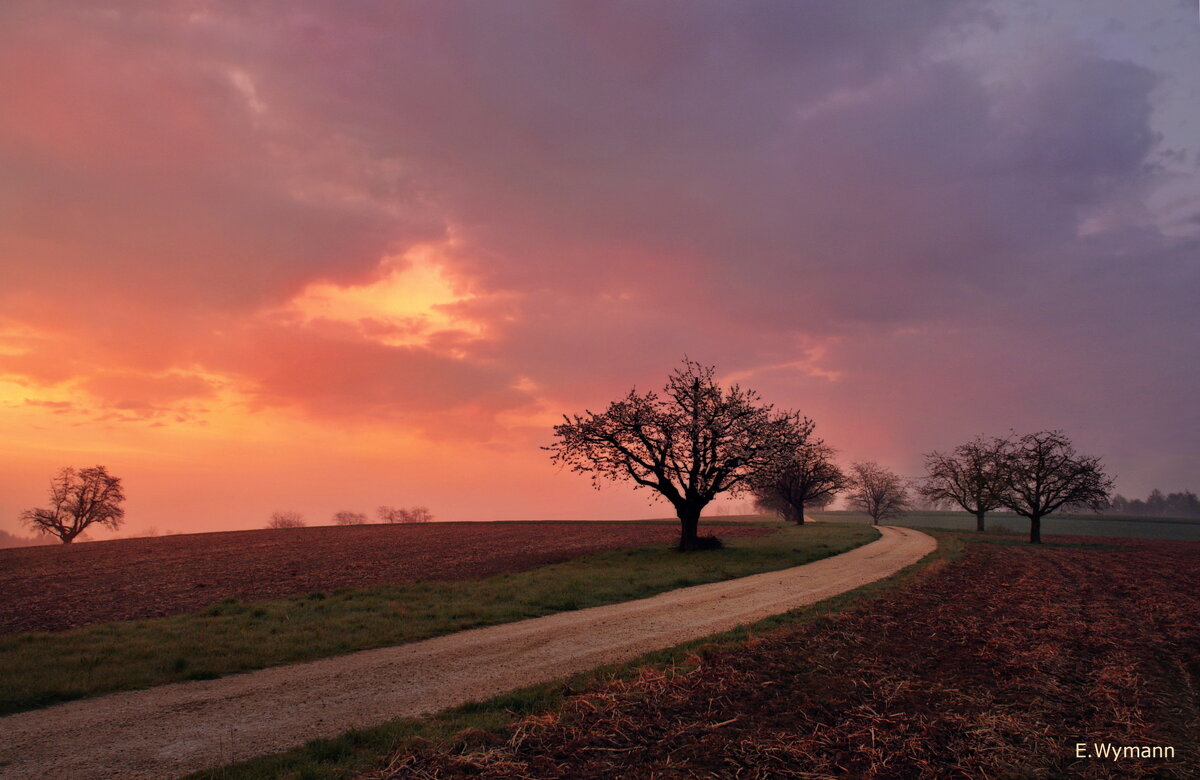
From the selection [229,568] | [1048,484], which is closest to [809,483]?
[1048,484]

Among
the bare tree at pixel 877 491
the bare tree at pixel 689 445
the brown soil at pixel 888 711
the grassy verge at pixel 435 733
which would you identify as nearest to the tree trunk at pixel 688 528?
the bare tree at pixel 689 445

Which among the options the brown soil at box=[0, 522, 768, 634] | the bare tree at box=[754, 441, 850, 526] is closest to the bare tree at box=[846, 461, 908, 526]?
the bare tree at box=[754, 441, 850, 526]

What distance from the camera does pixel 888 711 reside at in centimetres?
862

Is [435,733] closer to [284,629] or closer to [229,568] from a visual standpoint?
[284,629]

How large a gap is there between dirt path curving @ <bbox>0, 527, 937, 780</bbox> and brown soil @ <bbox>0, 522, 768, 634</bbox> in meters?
11.4

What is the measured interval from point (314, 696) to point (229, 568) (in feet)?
86.2

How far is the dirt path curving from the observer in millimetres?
8602

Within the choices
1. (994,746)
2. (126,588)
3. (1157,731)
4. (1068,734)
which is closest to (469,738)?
(994,746)

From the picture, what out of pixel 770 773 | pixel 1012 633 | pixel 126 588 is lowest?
pixel 126 588

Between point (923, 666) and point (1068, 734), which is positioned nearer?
point (1068, 734)

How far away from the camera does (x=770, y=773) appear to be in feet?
21.8

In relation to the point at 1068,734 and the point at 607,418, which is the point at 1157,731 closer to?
the point at 1068,734

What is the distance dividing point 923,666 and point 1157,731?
3.48 metres

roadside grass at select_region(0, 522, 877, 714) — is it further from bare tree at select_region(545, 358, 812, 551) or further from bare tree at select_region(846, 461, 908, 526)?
bare tree at select_region(846, 461, 908, 526)
